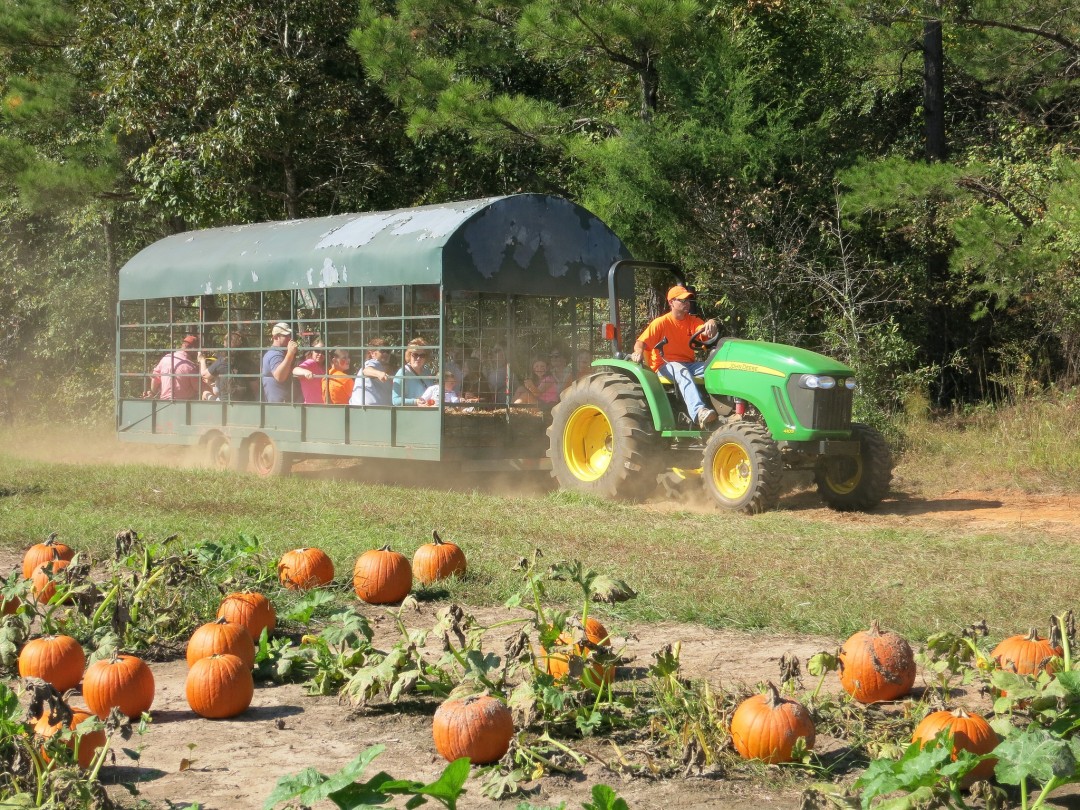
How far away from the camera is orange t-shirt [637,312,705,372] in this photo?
1263 centimetres

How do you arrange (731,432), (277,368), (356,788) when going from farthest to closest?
1. (277,368)
2. (731,432)
3. (356,788)

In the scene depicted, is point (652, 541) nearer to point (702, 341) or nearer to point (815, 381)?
point (815, 381)

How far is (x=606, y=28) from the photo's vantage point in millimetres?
17703

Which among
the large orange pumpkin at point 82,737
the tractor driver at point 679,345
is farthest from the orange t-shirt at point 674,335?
the large orange pumpkin at point 82,737

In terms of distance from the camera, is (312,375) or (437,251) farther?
(312,375)

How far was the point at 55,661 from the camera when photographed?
508cm

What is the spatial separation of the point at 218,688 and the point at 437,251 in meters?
9.09

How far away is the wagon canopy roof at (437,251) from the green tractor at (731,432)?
68.1 inches

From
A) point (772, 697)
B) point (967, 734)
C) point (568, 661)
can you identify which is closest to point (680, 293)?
point (568, 661)

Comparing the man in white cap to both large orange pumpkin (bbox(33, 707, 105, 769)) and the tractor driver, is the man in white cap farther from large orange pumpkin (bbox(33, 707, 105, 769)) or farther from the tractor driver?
large orange pumpkin (bbox(33, 707, 105, 769))

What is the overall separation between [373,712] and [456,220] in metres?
9.49

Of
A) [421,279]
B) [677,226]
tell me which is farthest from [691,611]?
[677,226]

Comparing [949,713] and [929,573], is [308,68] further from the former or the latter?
[949,713]

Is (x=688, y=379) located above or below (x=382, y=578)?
above
